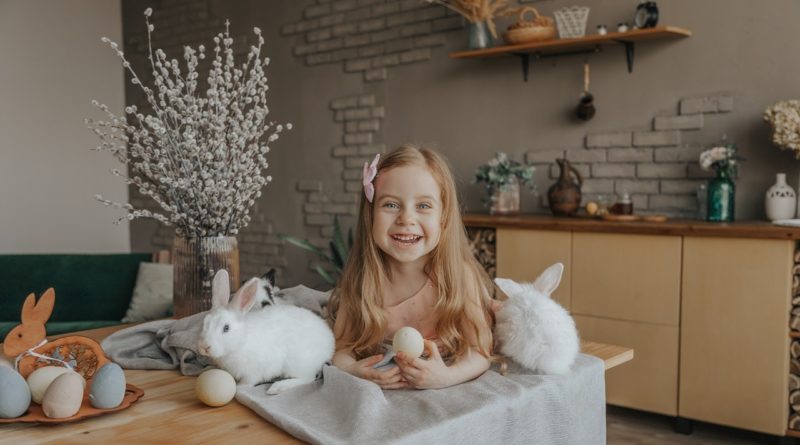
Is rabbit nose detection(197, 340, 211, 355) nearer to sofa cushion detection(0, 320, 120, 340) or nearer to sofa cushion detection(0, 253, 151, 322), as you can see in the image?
sofa cushion detection(0, 320, 120, 340)

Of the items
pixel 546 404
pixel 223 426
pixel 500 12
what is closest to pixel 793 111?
pixel 500 12

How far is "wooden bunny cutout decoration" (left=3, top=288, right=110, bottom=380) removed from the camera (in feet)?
4.51

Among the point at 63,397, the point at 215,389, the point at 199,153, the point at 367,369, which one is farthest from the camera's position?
the point at 199,153

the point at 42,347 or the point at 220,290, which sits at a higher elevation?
the point at 220,290

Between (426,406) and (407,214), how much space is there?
16.8 inches

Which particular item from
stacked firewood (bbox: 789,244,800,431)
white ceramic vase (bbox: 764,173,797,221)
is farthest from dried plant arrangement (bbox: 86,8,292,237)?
white ceramic vase (bbox: 764,173,797,221)

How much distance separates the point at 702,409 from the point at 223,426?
2.68 metres

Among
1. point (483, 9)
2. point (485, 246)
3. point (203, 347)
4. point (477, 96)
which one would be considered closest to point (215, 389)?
point (203, 347)

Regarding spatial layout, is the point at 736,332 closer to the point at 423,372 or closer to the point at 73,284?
the point at 423,372

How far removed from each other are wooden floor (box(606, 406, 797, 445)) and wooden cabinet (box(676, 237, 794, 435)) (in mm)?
128

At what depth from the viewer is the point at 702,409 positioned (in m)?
3.24

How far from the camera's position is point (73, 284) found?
3578mm

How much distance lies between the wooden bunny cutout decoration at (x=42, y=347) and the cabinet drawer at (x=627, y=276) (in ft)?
8.45

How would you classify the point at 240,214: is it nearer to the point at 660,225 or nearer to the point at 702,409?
the point at 660,225
